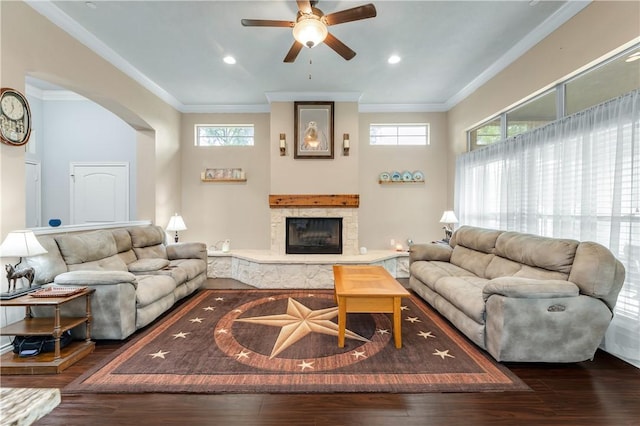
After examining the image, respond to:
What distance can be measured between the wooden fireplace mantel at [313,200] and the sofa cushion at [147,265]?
206cm

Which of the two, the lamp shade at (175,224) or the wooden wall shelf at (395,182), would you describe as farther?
the wooden wall shelf at (395,182)

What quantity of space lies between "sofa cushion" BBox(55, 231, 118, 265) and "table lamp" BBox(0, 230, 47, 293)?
1.73ft

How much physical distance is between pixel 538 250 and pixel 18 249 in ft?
15.7

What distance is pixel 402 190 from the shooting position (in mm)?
5879

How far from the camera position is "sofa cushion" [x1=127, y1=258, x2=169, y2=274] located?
12.5 ft

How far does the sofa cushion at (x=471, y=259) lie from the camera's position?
365 centimetres

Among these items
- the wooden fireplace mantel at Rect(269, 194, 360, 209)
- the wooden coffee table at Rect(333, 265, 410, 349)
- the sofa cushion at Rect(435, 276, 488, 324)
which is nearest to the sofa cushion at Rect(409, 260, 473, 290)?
the sofa cushion at Rect(435, 276, 488, 324)

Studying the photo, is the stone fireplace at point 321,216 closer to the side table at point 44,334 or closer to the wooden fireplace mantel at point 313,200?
the wooden fireplace mantel at point 313,200

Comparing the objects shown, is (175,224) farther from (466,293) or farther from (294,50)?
(466,293)

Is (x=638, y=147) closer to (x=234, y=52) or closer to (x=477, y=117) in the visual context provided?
(x=477, y=117)

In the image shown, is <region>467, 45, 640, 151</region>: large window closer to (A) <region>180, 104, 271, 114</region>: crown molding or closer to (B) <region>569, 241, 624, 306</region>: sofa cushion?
(B) <region>569, 241, 624, 306</region>: sofa cushion

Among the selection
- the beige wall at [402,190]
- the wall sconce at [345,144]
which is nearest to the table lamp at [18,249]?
the wall sconce at [345,144]

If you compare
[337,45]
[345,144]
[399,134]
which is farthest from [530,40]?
[345,144]

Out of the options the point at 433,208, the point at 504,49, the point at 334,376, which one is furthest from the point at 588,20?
the point at 334,376
